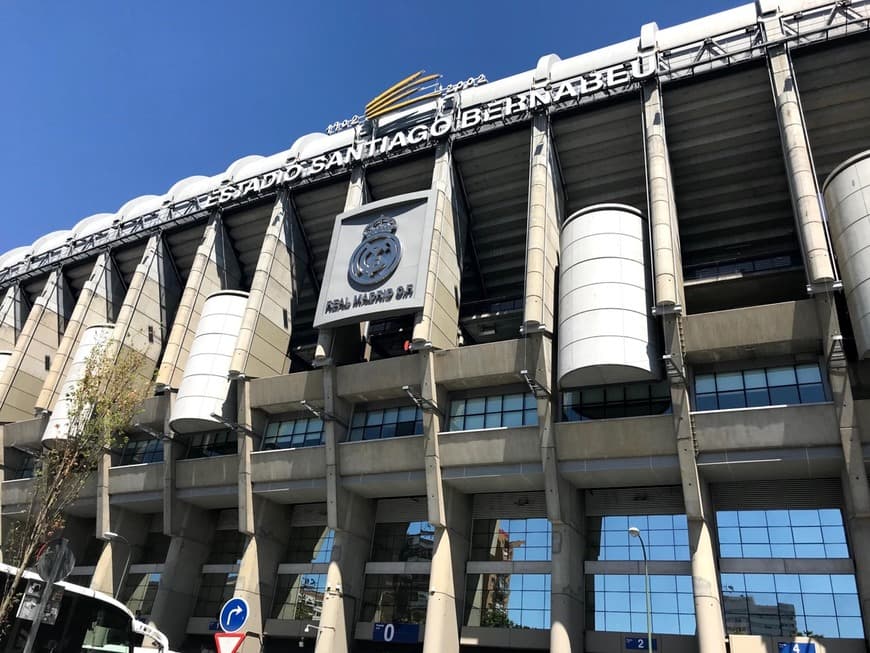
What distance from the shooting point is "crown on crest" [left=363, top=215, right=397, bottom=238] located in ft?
133

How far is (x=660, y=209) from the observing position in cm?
3388

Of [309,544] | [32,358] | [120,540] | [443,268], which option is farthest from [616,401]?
[32,358]

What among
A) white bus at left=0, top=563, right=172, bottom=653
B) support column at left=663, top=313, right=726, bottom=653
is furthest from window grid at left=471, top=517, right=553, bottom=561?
white bus at left=0, top=563, right=172, bottom=653

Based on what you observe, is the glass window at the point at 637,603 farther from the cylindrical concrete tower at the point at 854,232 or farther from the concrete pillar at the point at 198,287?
the concrete pillar at the point at 198,287

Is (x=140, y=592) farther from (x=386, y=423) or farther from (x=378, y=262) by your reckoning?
(x=378, y=262)

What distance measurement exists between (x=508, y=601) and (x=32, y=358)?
4390 cm

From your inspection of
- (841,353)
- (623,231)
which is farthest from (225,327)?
(841,353)

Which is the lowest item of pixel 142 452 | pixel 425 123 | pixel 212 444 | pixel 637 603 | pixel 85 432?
pixel 637 603

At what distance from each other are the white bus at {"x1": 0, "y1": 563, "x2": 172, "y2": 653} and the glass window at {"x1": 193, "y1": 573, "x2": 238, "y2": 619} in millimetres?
25792

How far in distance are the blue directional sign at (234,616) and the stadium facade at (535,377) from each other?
2127 cm

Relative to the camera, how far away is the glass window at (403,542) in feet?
128

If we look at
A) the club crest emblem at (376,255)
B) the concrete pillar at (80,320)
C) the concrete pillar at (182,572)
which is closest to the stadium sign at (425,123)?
the club crest emblem at (376,255)

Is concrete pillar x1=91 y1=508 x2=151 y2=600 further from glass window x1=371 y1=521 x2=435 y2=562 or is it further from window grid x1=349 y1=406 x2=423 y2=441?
window grid x1=349 y1=406 x2=423 y2=441

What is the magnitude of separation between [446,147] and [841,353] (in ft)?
85.8
